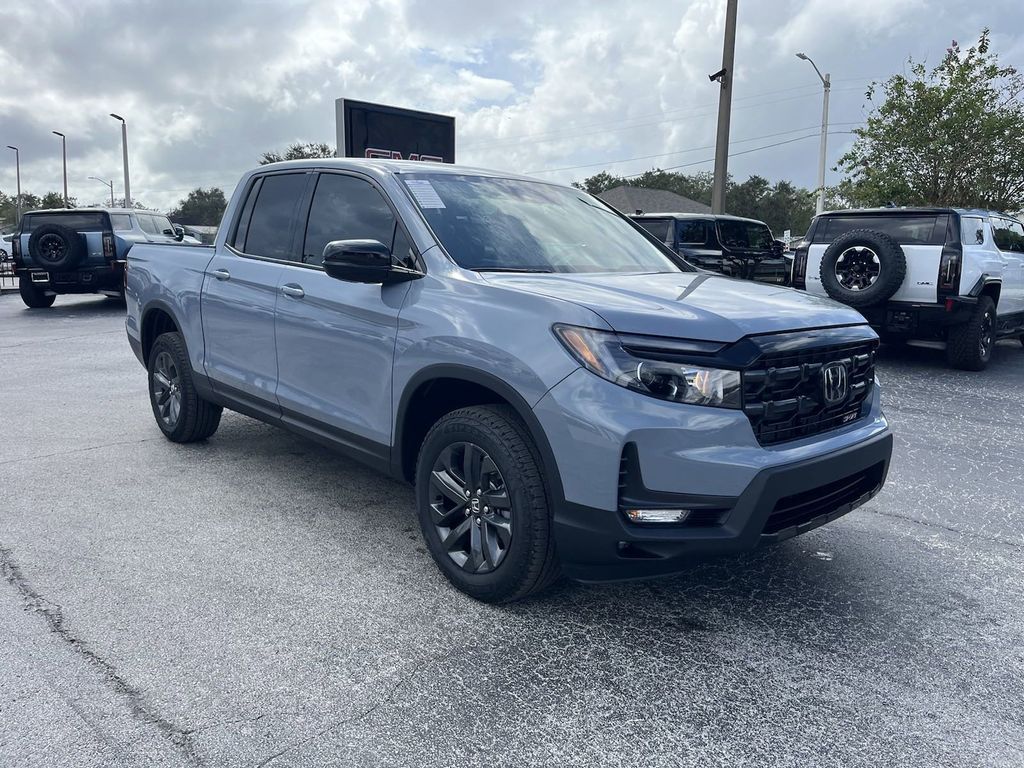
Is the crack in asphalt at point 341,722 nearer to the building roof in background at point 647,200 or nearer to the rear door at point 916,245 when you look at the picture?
the rear door at point 916,245

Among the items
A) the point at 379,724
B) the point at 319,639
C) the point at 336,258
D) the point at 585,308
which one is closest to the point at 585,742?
the point at 379,724

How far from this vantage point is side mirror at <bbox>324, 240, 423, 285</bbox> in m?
3.44

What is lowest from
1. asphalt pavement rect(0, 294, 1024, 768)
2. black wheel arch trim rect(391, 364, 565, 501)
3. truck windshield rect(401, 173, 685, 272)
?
asphalt pavement rect(0, 294, 1024, 768)

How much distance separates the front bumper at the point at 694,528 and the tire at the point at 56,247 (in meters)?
14.2

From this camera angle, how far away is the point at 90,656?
114 inches

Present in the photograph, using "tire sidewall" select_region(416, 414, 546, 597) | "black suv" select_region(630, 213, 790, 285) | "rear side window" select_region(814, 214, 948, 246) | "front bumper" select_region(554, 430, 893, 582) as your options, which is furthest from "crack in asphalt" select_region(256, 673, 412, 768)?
"black suv" select_region(630, 213, 790, 285)

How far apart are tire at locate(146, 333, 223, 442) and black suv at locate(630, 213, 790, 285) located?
319 inches

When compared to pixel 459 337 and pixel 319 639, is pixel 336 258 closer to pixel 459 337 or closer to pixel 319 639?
pixel 459 337

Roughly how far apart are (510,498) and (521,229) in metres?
Result: 1.44

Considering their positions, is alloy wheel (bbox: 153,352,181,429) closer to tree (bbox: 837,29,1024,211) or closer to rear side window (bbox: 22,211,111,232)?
rear side window (bbox: 22,211,111,232)

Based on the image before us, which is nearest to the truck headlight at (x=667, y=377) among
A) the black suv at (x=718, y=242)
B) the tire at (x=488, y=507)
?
the tire at (x=488, y=507)

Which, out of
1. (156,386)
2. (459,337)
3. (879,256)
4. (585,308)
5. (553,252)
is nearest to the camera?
(585,308)

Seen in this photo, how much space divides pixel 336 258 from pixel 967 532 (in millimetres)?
3389

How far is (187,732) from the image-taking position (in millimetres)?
2479
